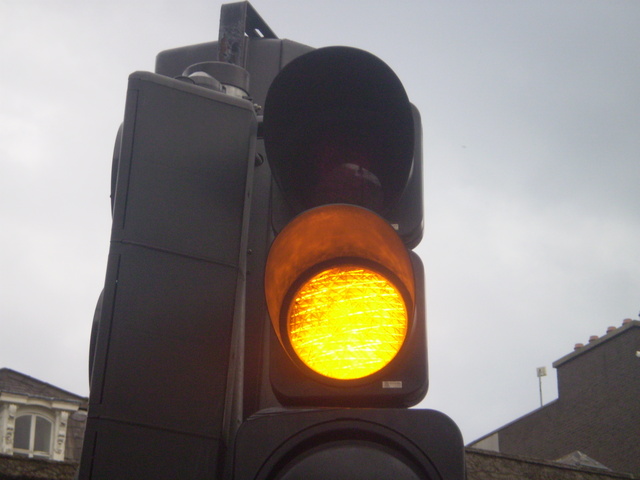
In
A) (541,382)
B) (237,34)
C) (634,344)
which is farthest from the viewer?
(541,382)

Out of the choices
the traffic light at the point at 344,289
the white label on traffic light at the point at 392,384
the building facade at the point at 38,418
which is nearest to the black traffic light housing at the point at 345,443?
the traffic light at the point at 344,289

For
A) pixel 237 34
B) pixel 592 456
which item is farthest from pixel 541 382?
pixel 237 34

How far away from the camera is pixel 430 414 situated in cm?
149

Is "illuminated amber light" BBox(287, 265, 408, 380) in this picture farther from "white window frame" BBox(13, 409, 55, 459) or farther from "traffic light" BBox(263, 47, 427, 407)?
"white window frame" BBox(13, 409, 55, 459)

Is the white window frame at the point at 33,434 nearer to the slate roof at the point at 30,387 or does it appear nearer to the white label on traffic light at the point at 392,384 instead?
the slate roof at the point at 30,387

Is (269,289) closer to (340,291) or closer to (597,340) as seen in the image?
(340,291)

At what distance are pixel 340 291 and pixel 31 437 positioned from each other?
22.3m

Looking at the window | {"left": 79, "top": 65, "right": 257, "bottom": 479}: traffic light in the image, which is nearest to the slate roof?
the window

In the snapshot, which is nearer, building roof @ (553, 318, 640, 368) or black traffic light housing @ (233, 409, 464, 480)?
black traffic light housing @ (233, 409, 464, 480)

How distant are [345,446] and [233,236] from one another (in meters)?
0.58

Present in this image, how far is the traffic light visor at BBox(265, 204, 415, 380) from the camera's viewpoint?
1.55 meters

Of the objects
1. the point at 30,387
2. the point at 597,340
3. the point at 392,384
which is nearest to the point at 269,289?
the point at 392,384

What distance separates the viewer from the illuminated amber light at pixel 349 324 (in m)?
1.54

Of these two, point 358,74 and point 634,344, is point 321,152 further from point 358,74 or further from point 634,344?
point 634,344
